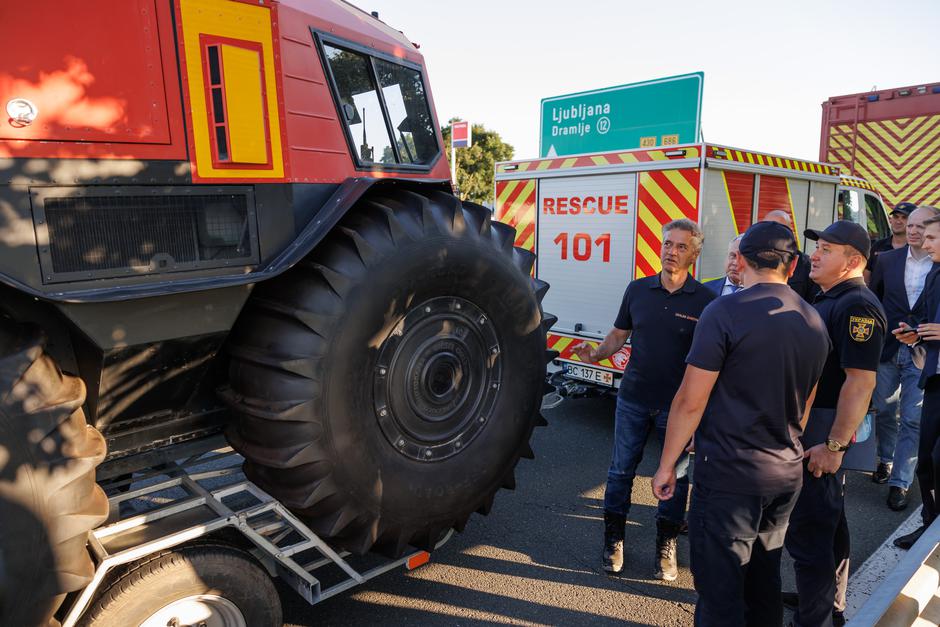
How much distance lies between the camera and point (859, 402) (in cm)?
270

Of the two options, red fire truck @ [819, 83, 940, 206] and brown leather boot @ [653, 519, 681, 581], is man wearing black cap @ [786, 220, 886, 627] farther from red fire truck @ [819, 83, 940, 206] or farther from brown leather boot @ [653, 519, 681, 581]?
red fire truck @ [819, 83, 940, 206]

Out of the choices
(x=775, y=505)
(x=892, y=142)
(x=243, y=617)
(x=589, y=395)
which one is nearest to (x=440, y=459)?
(x=243, y=617)

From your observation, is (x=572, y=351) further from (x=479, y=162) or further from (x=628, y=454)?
(x=479, y=162)

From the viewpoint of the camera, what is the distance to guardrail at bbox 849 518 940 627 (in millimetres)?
1711

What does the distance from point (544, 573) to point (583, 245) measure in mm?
3261

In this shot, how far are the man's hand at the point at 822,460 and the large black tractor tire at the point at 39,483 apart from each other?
2.70 m

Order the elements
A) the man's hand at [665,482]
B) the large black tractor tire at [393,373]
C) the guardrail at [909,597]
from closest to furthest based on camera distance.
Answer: the guardrail at [909,597] < the large black tractor tire at [393,373] < the man's hand at [665,482]

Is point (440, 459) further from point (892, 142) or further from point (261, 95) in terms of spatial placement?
point (892, 142)

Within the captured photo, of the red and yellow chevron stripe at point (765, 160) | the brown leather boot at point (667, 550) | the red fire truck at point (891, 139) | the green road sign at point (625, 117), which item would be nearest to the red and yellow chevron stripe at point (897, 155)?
the red fire truck at point (891, 139)

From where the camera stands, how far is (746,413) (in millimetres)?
2424

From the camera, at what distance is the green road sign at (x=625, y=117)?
23.4 ft

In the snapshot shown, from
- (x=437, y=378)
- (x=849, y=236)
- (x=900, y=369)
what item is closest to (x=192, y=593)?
(x=437, y=378)

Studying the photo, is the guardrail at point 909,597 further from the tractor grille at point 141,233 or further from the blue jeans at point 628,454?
the tractor grille at point 141,233

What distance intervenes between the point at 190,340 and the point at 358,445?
2.37 ft
